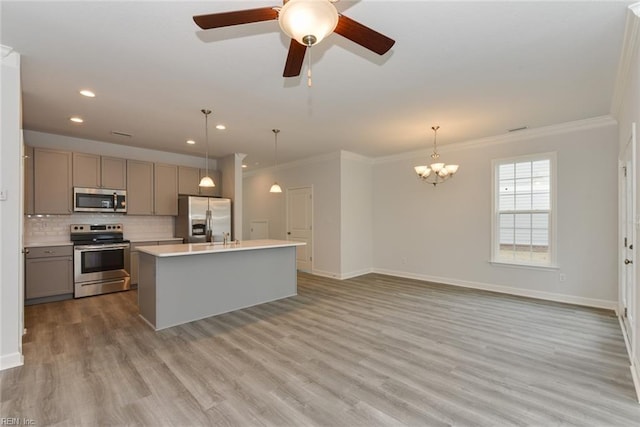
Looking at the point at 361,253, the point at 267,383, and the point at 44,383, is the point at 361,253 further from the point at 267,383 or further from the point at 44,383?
the point at 44,383

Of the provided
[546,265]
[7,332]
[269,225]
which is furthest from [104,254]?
[546,265]

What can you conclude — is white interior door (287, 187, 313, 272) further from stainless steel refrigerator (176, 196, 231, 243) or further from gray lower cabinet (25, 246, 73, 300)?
gray lower cabinet (25, 246, 73, 300)

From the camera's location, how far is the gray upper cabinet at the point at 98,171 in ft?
16.2

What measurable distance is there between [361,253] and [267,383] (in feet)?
15.0

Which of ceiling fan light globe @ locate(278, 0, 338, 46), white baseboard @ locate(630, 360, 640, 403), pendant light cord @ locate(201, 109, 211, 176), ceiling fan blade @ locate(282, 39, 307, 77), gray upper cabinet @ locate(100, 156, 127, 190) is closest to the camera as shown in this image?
ceiling fan light globe @ locate(278, 0, 338, 46)

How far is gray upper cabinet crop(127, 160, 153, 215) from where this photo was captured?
550 cm

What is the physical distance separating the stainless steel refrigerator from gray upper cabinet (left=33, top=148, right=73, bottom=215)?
5.59ft

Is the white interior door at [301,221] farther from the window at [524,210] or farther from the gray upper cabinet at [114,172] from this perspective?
the window at [524,210]

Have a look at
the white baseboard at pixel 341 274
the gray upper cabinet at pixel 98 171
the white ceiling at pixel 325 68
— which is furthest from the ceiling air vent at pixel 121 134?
the white baseboard at pixel 341 274

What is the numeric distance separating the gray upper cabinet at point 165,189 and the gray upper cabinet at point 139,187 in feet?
0.34

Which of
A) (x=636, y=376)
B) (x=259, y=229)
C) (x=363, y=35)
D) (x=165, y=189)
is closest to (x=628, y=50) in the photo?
(x=363, y=35)

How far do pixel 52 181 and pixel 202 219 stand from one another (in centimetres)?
230

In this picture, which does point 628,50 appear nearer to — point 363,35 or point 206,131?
point 363,35

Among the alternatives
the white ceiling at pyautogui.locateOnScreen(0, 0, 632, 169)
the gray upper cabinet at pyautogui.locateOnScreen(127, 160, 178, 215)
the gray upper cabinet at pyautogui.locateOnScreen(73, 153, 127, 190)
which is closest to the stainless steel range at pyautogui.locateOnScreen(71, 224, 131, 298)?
the gray upper cabinet at pyautogui.locateOnScreen(127, 160, 178, 215)
